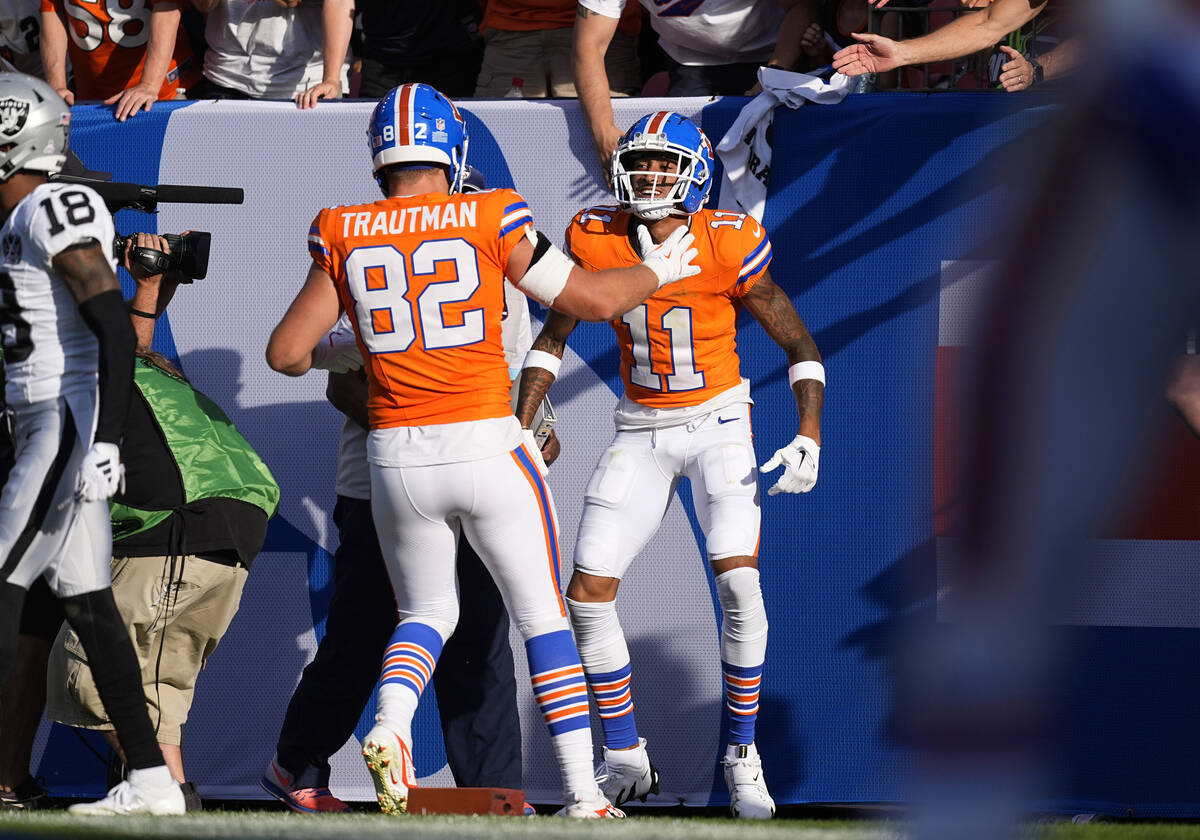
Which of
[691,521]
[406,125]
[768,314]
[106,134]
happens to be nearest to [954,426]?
[406,125]

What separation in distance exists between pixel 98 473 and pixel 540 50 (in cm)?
276

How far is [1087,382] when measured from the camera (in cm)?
135

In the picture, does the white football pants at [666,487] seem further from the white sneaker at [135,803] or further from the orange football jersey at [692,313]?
the white sneaker at [135,803]

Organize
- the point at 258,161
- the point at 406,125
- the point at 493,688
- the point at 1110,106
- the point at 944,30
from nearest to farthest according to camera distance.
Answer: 1. the point at 1110,106
2. the point at 406,125
3. the point at 493,688
4. the point at 944,30
5. the point at 258,161

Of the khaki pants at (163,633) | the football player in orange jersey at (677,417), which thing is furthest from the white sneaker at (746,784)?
the khaki pants at (163,633)

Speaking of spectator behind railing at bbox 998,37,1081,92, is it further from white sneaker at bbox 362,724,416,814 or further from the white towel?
Answer: white sneaker at bbox 362,724,416,814

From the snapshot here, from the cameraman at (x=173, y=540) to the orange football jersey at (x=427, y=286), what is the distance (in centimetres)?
82

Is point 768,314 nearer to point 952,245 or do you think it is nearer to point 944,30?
point 952,245

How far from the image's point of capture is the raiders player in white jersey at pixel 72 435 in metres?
3.43

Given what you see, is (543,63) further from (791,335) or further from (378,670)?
(378,670)

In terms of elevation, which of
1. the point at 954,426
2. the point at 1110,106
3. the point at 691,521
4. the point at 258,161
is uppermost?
the point at 1110,106

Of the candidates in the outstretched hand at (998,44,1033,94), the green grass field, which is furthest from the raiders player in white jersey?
the outstretched hand at (998,44,1033,94)

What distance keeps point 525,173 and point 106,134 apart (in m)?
1.49

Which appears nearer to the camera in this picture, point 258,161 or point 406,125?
point 406,125
